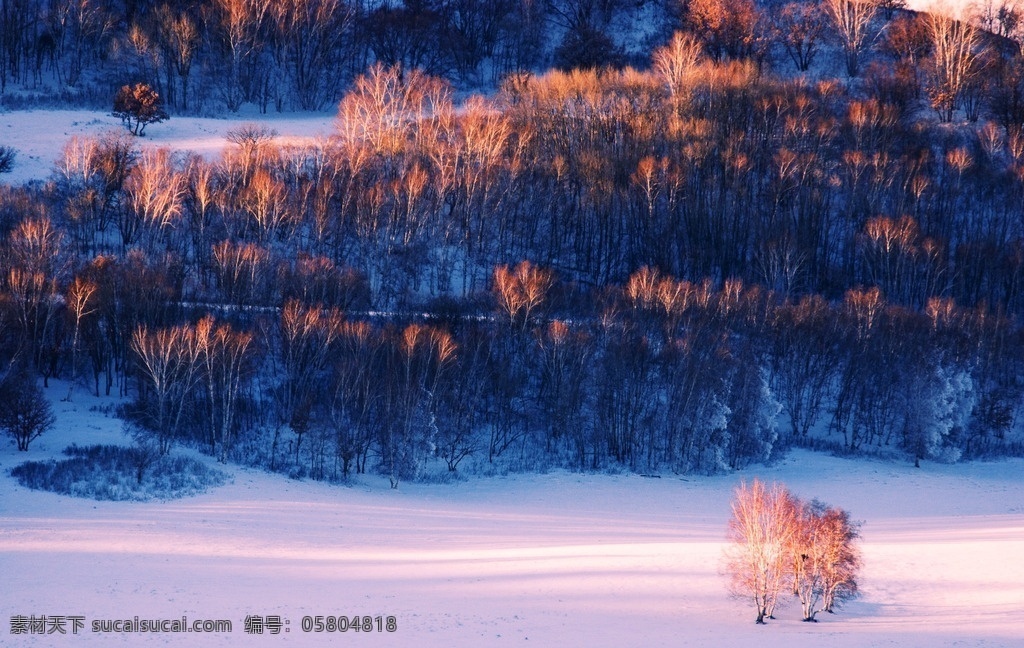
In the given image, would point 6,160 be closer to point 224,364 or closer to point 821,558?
point 224,364

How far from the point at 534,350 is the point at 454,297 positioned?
29.7 ft

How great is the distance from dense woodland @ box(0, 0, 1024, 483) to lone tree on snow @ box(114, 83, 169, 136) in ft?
15.8

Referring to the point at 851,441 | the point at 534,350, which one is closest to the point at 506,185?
the point at 534,350

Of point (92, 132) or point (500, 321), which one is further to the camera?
point (92, 132)

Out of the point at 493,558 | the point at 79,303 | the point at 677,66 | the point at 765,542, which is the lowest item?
the point at 493,558

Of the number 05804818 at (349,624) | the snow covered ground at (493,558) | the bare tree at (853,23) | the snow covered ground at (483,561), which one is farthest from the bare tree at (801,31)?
the number 05804818 at (349,624)

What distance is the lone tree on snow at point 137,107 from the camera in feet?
229

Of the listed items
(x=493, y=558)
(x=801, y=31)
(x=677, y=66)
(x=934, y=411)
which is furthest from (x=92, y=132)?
(x=801, y=31)

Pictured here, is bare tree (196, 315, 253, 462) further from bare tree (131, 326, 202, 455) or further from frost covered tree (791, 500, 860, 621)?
frost covered tree (791, 500, 860, 621)

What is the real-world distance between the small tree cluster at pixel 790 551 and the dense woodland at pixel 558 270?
63.0 feet

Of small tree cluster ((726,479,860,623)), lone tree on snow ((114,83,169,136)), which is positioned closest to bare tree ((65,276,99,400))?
lone tree on snow ((114,83,169,136))

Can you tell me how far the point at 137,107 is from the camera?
69875 millimetres

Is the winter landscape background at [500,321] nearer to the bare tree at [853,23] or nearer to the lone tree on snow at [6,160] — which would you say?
the lone tree on snow at [6,160]

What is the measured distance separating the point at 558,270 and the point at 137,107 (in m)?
33.8
